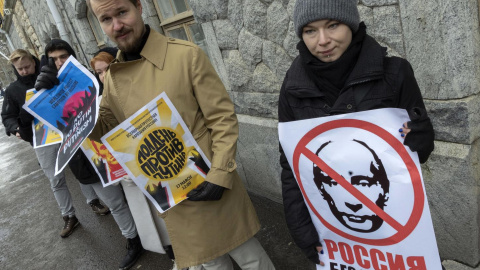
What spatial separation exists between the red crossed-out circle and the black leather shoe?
2429 millimetres

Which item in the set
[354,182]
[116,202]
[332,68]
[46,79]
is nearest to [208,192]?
[354,182]

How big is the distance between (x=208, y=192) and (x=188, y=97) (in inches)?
19.5

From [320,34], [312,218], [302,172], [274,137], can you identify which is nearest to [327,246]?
[312,218]

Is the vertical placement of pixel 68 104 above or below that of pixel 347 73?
above

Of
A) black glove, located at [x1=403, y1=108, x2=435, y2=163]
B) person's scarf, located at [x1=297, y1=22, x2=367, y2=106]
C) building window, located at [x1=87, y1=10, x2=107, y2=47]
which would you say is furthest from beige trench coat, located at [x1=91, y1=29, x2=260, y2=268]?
building window, located at [x1=87, y1=10, x2=107, y2=47]

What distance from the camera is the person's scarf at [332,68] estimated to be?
126 centimetres

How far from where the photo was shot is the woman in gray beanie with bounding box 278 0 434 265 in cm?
119

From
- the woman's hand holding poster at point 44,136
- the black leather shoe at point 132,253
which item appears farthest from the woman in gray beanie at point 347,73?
the black leather shoe at point 132,253

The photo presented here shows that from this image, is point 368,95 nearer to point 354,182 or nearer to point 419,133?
point 419,133

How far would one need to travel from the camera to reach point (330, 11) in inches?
47.7

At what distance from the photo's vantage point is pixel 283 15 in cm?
242

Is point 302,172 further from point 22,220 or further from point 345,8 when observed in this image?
point 22,220

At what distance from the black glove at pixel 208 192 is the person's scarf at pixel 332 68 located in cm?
71

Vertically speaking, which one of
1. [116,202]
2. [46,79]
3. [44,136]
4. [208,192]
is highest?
[46,79]
